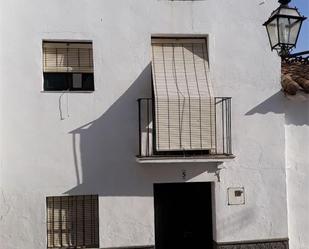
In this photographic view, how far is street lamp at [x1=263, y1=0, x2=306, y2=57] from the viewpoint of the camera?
6.33m

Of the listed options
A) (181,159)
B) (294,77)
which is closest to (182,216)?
(181,159)

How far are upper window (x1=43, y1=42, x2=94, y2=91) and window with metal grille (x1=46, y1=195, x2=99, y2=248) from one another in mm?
2295

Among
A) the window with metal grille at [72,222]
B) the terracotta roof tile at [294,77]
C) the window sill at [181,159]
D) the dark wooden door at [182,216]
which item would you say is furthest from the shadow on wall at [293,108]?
the window with metal grille at [72,222]

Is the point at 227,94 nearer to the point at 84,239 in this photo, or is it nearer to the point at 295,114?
the point at 295,114

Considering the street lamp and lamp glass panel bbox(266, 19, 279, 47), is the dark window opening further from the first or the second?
the street lamp

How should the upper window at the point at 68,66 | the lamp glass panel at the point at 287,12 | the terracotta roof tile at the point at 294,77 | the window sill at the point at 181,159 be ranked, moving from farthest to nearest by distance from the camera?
the terracotta roof tile at the point at 294,77, the upper window at the point at 68,66, the window sill at the point at 181,159, the lamp glass panel at the point at 287,12

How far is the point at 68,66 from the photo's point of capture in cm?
911

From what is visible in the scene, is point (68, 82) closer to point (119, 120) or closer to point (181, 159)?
point (119, 120)

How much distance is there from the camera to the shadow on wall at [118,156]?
8.94 m

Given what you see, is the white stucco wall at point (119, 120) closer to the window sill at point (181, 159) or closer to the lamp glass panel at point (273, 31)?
the window sill at point (181, 159)

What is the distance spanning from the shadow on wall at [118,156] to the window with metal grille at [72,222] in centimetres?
29

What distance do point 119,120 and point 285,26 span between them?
400 cm

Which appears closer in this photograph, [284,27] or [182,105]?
[284,27]

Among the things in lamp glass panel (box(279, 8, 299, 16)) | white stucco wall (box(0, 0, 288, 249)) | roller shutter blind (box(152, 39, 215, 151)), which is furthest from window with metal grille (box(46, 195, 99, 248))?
lamp glass panel (box(279, 8, 299, 16))
